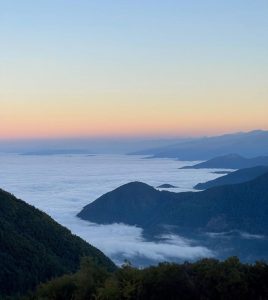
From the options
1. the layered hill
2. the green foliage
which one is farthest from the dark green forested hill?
the layered hill

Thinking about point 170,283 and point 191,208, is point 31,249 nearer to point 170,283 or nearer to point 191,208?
point 170,283

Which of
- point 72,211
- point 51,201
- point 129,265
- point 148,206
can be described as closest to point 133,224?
point 148,206

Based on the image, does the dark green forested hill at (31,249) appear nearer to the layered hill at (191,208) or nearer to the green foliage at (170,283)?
the green foliage at (170,283)

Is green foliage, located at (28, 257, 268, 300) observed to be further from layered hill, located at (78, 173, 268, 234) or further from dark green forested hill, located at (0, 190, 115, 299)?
layered hill, located at (78, 173, 268, 234)

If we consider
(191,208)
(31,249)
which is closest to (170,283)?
(31,249)

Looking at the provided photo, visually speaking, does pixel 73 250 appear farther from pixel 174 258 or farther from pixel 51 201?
pixel 51 201
